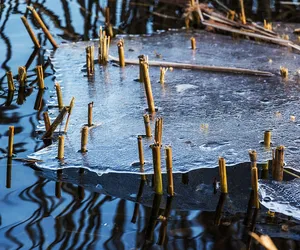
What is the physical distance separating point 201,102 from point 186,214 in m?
1.20

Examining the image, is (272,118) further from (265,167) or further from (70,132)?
(70,132)

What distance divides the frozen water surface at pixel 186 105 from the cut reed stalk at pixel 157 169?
16 centimetres

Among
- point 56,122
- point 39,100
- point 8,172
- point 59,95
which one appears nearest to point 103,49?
point 39,100

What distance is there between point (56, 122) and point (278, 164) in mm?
1136

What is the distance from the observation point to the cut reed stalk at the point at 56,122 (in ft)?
11.1

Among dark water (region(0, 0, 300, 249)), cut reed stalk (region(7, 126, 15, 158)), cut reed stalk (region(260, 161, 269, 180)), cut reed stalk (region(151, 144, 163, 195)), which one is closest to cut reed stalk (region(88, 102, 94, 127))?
dark water (region(0, 0, 300, 249))

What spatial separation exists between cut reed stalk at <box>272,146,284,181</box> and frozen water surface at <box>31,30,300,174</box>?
0.44 ft

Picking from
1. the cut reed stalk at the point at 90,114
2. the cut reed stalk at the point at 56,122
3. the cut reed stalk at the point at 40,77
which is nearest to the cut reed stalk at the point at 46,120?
the cut reed stalk at the point at 56,122

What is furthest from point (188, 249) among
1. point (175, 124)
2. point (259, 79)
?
point (259, 79)

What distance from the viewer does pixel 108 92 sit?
4.14m

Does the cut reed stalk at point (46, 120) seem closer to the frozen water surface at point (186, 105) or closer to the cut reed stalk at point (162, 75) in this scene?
the frozen water surface at point (186, 105)

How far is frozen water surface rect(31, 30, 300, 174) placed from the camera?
327 centimetres

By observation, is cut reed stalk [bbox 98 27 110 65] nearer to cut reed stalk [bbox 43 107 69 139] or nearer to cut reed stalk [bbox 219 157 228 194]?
cut reed stalk [bbox 43 107 69 139]

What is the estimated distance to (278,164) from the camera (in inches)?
118
